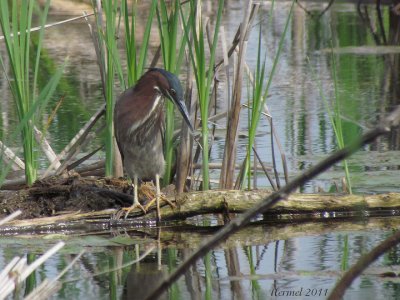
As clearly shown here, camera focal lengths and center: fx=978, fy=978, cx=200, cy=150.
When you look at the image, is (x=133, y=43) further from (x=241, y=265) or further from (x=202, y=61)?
(x=241, y=265)

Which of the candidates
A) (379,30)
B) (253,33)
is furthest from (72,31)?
(379,30)

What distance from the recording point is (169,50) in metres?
5.55

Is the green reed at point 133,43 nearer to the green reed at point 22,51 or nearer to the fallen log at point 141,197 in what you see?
the green reed at point 22,51

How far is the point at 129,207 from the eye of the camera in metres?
5.43

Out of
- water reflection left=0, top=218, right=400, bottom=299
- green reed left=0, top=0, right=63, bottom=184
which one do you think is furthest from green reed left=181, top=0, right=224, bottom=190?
green reed left=0, top=0, right=63, bottom=184

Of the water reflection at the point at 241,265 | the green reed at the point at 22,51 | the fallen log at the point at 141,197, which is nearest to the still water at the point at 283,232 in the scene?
the water reflection at the point at 241,265

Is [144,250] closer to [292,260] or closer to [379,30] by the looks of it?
[292,260]

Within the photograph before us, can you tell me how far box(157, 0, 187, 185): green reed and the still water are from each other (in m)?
0.54

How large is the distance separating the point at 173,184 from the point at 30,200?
86cm

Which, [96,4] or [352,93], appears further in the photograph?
[352,93]

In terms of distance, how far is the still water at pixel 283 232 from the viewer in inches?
168

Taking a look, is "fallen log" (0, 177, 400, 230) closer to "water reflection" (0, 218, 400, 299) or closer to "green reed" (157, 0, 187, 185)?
"water reflection" (0, 218, 400, 299)

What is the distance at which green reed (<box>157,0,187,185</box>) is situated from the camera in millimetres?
5410

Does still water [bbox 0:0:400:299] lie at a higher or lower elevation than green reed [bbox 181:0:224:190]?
lower
